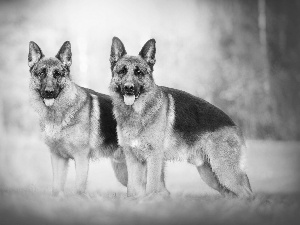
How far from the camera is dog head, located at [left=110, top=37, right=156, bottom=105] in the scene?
198 inches

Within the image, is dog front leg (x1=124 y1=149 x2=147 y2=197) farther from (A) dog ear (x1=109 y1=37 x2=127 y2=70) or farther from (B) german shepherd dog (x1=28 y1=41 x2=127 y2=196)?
(A) dog ear (x1=109 y1=37 x2=127 y2=70)

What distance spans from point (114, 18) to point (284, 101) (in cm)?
191

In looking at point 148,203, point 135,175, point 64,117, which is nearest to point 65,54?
point 64,117

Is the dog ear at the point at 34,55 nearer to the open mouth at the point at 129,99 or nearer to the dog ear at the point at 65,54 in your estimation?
the dog ear at the point at 65,54

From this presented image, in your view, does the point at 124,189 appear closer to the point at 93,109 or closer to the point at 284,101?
the point at 93,109

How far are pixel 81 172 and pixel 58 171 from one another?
0.23 m

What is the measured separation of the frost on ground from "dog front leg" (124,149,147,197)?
0.12 metres

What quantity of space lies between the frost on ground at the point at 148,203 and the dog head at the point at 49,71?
599 mm

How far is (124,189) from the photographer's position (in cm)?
560

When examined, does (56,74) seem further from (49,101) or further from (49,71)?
(49,101)

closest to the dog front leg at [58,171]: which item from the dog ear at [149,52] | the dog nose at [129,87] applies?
the dog nose at [129,87]

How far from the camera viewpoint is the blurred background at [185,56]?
17.8ft

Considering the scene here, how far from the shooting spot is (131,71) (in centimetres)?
502

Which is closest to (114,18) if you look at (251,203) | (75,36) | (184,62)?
(75,36)
